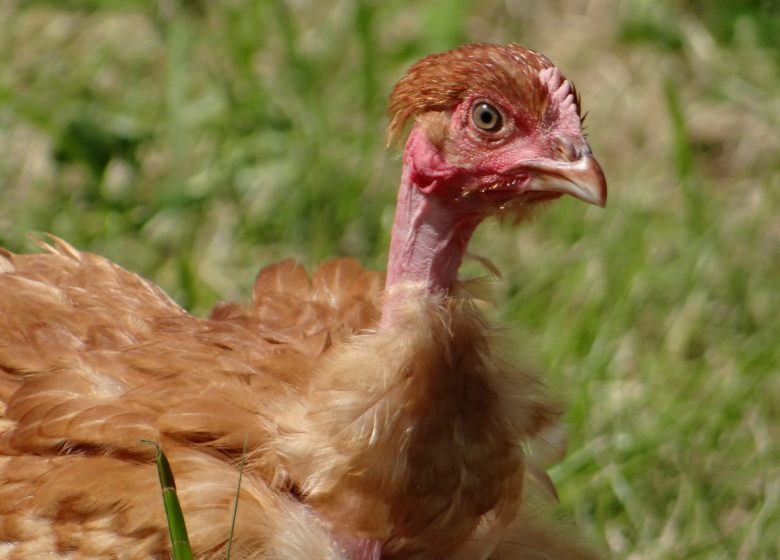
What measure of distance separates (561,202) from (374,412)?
2252 mm

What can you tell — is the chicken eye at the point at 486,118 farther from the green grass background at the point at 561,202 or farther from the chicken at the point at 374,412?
the green grass background at the point at 561,202

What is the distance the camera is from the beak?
2.56 metres

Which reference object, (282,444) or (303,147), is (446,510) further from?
(303,147)

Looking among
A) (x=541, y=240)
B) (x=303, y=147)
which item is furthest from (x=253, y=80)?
(x=541, y=240)

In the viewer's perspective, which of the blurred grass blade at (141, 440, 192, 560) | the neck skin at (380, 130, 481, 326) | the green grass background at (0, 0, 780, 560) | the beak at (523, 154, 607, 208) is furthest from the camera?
the green grass background at (0, 0, 780, 560)

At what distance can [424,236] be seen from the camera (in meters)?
2.71

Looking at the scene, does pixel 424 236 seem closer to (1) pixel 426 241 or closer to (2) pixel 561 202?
(1) pixel 426 241

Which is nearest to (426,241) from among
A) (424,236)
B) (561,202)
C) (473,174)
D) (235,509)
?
(424,236)

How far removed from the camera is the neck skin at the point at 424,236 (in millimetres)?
2707

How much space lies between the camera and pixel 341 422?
8.66 ft

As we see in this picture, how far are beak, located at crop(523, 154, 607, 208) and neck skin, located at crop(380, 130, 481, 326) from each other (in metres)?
0.16

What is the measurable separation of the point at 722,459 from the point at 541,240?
113 centimetres

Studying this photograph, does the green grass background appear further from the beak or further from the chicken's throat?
the beak

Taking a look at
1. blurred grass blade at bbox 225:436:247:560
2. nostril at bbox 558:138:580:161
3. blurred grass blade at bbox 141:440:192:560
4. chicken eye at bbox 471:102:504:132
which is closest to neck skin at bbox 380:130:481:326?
chicken eye at bbox 471:102:504:132
